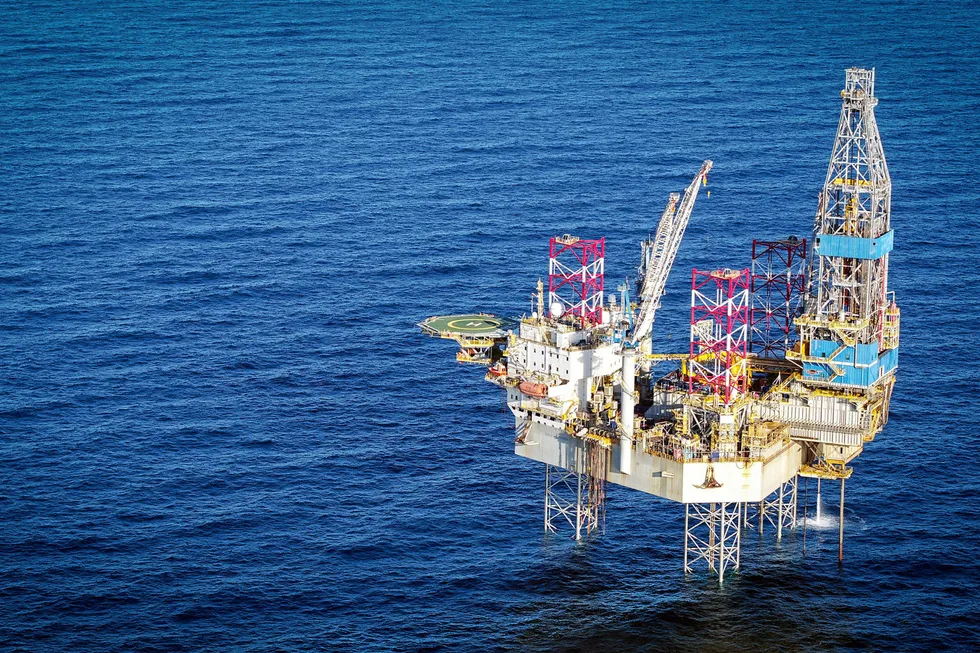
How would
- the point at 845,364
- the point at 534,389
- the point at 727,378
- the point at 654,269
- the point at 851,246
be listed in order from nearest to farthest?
the point at 727,378, the point at 851,246, the point at 845,364, the point at 534,389, the point at 654,269

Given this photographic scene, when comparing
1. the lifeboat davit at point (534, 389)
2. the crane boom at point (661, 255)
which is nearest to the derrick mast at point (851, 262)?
the crane boom at point (661, 255)

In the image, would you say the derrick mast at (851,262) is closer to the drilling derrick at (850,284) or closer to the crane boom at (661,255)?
the drilling derrick at (850,284)

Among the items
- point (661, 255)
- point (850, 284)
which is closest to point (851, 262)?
point (850, 284)

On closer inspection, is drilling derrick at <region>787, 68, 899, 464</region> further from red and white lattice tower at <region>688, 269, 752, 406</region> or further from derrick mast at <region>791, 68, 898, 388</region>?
red and white lattice tower at <region>688, 269, 752, 406</region>

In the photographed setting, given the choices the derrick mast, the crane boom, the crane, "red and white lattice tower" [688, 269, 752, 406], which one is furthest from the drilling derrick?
the crane

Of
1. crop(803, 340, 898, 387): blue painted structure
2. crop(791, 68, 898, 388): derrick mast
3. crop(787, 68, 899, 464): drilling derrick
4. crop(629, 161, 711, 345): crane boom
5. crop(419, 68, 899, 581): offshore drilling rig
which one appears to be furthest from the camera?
crop(629, 161, 711, 345): crane boom

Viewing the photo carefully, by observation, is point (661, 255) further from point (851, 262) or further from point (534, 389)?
point (534, 389)
